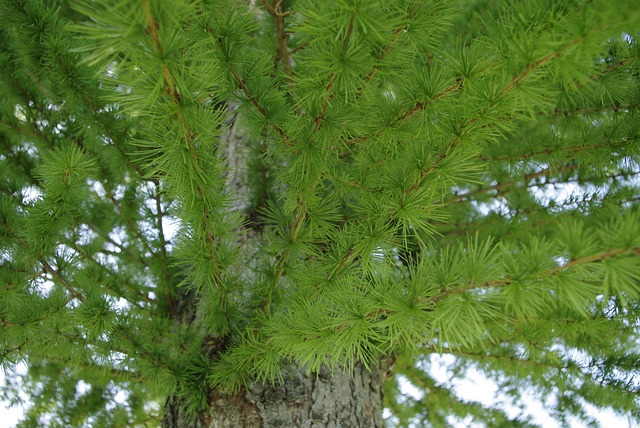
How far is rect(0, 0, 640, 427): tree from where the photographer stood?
833 mm

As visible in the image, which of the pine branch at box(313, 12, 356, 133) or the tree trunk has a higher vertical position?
the pine branch at box(313, 12, 356, 133)

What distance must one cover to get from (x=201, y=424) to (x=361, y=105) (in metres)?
1.11

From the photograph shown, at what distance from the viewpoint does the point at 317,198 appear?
1.22 metres

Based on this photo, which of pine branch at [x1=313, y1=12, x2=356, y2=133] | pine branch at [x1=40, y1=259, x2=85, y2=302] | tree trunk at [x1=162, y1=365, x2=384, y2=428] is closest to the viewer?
pine branch at [x1=313, y1=12, x2=356, y2=133]

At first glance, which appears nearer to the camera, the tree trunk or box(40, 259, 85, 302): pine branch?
box(40, 259, 85, 302): pine branch

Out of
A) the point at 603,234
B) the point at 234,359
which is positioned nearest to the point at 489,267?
the point at 603,234

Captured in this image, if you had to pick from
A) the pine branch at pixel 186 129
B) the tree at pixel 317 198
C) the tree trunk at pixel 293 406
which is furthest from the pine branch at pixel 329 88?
the tree trunk at pixel 293 406

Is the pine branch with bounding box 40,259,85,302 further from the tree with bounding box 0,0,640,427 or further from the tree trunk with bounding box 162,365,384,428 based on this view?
the tree trunk with bounding box 162,365,384,428

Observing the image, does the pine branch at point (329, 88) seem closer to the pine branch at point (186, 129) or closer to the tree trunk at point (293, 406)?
the pine branch at point (186, 129)

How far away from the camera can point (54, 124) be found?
1.87 meters

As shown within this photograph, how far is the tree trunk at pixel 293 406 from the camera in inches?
60.4

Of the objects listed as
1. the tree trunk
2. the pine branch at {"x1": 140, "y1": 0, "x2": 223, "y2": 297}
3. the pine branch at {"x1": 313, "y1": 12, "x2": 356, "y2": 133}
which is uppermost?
the pine branch at {"x1": 313, "y1": 12, "x2": 356, "y2": 133}

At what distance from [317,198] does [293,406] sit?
73cm

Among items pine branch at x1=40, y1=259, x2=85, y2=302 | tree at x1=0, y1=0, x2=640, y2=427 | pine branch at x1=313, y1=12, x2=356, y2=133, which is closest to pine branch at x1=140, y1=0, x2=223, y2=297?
tree at x1=0, y1=0, x2=640, y2=427
